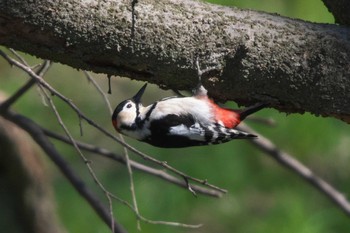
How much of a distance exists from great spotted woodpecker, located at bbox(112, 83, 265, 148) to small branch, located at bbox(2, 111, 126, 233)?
1.74ft

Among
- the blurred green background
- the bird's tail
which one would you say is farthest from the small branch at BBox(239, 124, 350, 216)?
the bird's tail

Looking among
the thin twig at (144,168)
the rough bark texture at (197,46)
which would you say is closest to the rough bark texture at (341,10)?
the rough bark texture at (197,46)

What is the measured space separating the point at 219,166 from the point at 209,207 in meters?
0.32

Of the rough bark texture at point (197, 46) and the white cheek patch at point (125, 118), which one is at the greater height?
the rough bark texture at point (197, 46)

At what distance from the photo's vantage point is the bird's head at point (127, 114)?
10.4ft

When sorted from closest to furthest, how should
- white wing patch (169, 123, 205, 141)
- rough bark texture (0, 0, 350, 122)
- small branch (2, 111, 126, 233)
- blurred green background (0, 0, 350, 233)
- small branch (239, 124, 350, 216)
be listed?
rough bark texture (0, 0, 350, 122) < white wing patch (169, 123, 205, 141) < small branch (2, 111, 126, 233) < small branch (239, 124, 350, 216) < blurred green background (0, 0, 350, 233)

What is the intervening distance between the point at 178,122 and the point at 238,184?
271 centimetres

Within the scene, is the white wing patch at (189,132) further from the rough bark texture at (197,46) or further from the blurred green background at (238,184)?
the blurred green background at (238,184)

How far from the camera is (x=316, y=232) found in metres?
5.33

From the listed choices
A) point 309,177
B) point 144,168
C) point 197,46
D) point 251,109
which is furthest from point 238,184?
point 197,46

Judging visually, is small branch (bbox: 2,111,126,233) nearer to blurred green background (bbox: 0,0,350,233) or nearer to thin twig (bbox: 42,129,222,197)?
thin twig (bbox: 42,129,222,197)

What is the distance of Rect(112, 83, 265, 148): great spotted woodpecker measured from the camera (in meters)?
3.10

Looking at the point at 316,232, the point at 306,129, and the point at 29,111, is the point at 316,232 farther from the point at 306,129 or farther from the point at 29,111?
the point at 29,111

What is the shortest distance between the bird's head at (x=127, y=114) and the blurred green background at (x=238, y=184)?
84.6 inches
